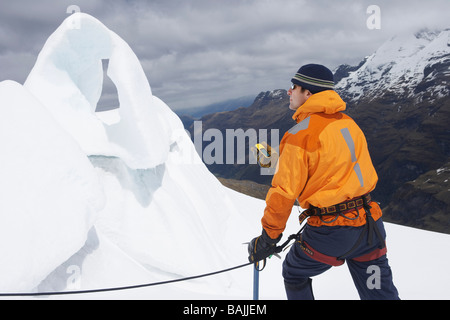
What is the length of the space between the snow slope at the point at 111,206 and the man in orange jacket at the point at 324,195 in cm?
297

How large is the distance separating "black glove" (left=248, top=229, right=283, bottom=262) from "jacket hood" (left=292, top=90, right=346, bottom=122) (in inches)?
56.1

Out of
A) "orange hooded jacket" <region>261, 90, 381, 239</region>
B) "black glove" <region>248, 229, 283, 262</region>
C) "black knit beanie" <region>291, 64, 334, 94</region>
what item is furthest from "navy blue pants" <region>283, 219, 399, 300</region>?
"black knit beanie" <region>291, 64, 334, 94</region>

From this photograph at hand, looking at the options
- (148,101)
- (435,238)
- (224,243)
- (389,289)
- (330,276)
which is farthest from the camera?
(435,238)

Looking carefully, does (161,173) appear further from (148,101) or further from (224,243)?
(224,243)

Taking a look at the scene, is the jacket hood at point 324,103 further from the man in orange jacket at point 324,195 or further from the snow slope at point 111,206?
the snow slope at point 111,206

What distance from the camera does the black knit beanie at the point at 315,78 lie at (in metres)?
3.35

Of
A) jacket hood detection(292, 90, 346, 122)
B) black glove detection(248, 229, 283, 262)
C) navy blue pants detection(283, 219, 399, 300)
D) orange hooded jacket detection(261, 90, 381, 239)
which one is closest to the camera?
orange hooded jacket detection(261, 90, 381, 239)

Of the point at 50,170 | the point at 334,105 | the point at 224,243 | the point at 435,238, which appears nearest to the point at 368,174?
the point at 334,105

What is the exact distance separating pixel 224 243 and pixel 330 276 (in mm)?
3088

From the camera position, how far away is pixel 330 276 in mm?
7414

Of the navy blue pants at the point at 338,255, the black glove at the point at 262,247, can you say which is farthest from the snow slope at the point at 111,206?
the navy blue pants at the point at 338,255

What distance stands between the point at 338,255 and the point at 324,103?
64.0 inches

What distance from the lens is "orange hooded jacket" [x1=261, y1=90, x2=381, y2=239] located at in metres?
3.10

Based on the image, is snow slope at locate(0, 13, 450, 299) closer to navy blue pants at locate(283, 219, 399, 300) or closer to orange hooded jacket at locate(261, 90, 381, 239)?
navy blue pants at locate(283, 219, 399, 300)
